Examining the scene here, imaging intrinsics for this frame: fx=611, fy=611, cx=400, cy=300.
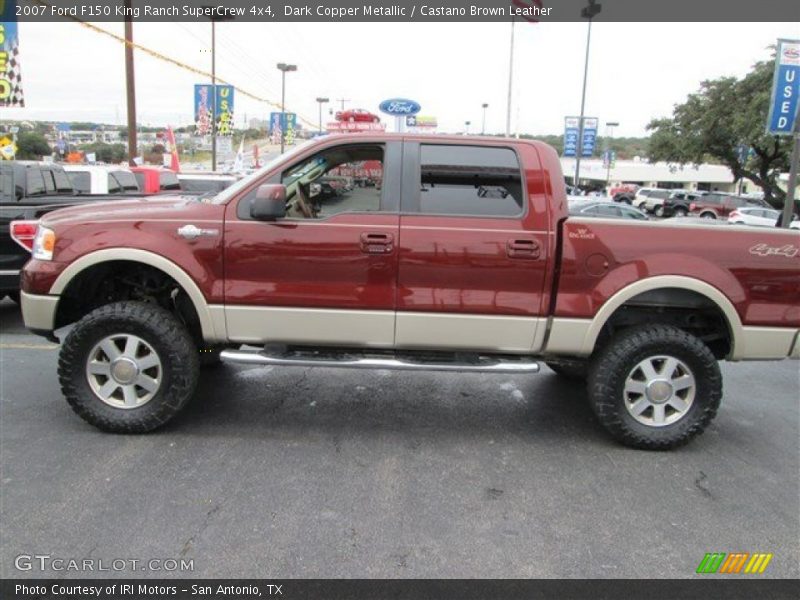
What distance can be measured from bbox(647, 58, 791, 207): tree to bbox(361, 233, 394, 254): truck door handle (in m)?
34.2

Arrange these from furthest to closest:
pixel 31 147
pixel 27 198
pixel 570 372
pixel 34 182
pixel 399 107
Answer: pixel 31 147 < pixel 399 107 < pixel 34 182 < pixel 27 198 < pixel 570 372

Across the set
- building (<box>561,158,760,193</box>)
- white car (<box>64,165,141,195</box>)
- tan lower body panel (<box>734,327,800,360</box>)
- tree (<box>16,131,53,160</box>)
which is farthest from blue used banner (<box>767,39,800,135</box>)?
building (<box>561,158,760,193</box>)

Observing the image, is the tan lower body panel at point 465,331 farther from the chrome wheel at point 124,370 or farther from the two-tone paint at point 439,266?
the chrome wheel at point 124,370

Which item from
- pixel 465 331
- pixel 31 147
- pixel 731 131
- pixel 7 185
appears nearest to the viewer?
pixel 465 331

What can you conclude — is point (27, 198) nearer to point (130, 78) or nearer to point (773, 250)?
point (773, 250)

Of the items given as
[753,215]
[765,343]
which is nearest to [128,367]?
[765,343]

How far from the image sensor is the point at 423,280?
3.98m

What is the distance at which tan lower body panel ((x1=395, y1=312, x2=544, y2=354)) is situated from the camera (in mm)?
4016

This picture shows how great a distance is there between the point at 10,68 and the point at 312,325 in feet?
47.1

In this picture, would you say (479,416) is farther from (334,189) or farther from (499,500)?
(334,189)

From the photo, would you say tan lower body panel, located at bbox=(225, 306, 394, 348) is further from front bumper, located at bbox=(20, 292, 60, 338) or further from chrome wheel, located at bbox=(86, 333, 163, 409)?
front bumper, located at bbox=(20, 292, 60, 338)

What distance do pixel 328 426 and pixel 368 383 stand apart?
1006mm

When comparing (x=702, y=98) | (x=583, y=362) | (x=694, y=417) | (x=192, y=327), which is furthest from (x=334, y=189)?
(x=702, y=98)

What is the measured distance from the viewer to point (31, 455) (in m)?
3.79
